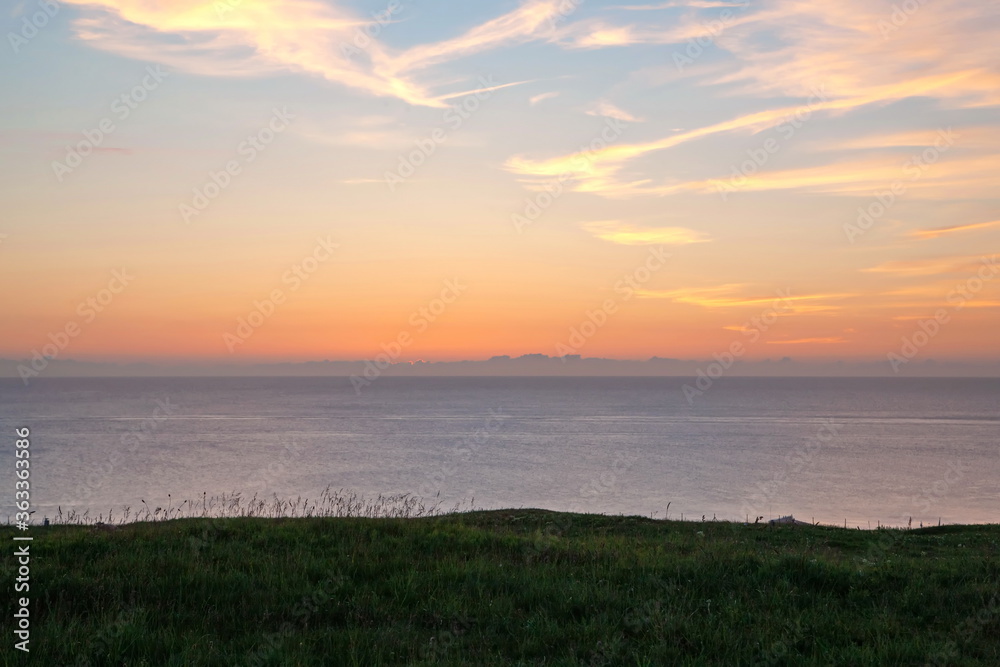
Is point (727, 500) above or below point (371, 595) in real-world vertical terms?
below

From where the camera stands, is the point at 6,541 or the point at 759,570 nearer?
the point at 759,570

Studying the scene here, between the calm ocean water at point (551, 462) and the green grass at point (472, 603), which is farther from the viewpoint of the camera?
the calm ocean water at point (551, 462)

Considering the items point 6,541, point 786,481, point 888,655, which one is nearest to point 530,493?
point 786,481

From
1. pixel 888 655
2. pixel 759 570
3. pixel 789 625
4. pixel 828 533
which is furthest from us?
pixel 828 533

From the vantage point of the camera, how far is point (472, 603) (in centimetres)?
888

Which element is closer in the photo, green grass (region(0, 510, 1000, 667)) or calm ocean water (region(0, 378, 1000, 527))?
green grass (region(0, 510, 1000, 667))

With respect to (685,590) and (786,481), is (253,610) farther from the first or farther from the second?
(786,481)

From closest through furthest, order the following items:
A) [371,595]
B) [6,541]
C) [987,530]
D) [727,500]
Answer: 1. [371,595]
2. [6,541]
3. [987,530]
4. [727,500]

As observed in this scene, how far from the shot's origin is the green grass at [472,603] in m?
7.26

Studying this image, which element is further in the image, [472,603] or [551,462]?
[551,462]

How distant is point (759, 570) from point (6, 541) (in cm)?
1289

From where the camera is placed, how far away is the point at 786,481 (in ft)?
197

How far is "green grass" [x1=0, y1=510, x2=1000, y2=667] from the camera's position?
23.8 ft

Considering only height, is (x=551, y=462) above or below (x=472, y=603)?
below
